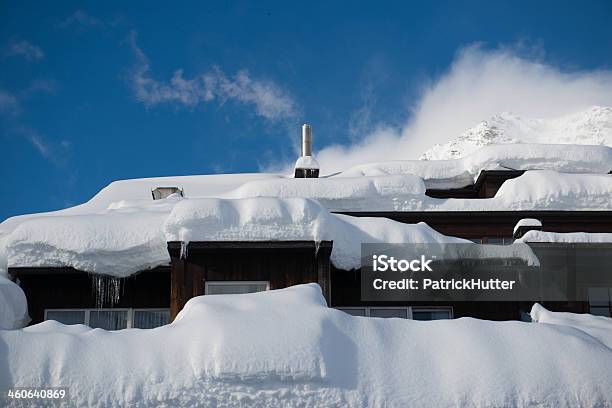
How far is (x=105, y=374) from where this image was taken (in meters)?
6.82

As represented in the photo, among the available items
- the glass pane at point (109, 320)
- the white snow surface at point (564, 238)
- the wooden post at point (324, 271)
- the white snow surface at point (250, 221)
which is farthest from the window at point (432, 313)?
the glass pane at point (109, 320)

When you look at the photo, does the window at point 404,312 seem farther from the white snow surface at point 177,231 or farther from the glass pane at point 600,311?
the glass pane at point 600,311

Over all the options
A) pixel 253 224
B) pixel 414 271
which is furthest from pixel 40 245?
pixel 414 271

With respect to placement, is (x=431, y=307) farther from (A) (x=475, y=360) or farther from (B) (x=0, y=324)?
(B) (x=0, y=324)

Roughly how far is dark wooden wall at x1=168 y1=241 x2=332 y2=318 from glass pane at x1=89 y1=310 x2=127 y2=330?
128cm

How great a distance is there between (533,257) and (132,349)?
6.56 meters

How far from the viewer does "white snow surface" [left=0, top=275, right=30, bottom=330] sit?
32.1 ft

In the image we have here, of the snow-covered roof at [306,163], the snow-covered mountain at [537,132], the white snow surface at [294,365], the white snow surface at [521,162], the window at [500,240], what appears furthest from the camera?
the snow-covered mountain at [537,132]

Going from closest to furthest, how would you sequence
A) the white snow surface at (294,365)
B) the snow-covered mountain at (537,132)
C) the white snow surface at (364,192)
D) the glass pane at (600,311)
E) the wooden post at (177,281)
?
1. the white snow surface at (294,365)
2. the wooden post at (177,281)
3. the glass pane at (600,311)
4. the white snow surface at (364,192)
5. the snow-covered mountain at (537,132)

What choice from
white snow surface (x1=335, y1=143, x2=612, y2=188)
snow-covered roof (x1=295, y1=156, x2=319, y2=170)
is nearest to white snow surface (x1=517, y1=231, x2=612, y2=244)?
white snow surface (x1=335, y1=143, x2=612, y2=188)

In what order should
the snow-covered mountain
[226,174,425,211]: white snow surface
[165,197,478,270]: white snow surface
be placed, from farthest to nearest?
the snow-covered mountain
[226,174,425,211]: white snow surface
[165,197,478,270]: white snow surface

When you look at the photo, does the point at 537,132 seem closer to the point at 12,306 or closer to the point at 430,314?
the point at 430,314

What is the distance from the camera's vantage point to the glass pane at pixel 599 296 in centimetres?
1198

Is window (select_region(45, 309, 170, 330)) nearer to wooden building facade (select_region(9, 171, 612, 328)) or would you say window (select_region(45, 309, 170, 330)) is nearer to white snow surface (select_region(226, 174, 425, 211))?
wooden building facade (select_region(9, 171, 612, 328))
